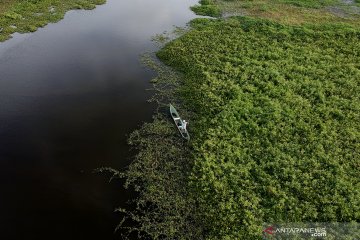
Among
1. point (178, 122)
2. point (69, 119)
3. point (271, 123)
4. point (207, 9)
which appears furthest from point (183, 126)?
point (207, 9)

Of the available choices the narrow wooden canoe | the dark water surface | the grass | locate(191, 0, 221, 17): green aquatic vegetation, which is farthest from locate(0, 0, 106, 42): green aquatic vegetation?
the narrow wooden canoe

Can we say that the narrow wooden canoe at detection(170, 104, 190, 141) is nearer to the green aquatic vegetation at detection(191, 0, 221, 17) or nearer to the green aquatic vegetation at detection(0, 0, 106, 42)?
the green aquatic vegetation at detection(191, 0, 221, 17)

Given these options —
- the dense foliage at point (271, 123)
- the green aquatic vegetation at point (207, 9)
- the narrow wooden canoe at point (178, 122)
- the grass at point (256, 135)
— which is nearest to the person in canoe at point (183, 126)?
the narrow wooden canoe at point (178, 122)

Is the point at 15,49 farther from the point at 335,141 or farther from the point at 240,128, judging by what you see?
the point at 335,141

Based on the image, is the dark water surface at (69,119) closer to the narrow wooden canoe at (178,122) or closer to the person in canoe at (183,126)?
the narrow wooden canoe at (178,122)

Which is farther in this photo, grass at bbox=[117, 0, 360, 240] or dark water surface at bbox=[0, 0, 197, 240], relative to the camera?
dark water surface at bbox=[0, 0, 197, 240]

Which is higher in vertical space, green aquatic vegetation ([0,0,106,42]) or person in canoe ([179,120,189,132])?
green aquatic vegetation ([0,0,106,42])

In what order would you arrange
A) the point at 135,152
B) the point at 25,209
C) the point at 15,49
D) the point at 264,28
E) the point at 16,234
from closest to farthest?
the point at 16,234, the point at 25,209, the point at 135,152, the point at 15,49, the point at 264,28

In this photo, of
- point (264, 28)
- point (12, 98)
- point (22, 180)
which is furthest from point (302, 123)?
point (12, 98)
